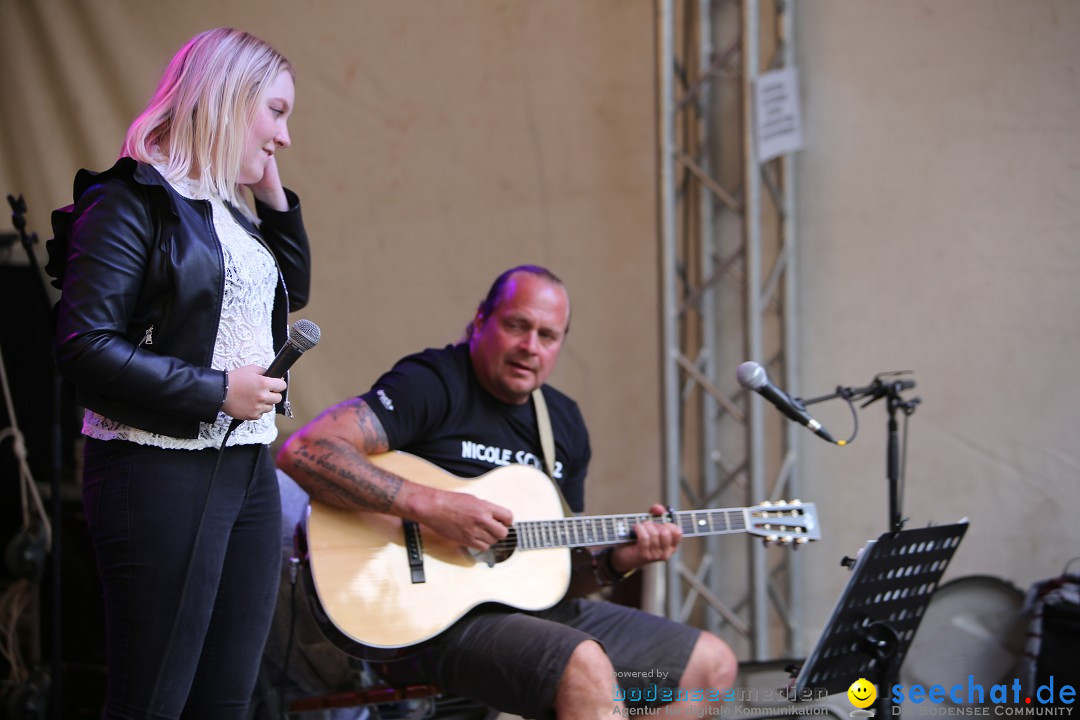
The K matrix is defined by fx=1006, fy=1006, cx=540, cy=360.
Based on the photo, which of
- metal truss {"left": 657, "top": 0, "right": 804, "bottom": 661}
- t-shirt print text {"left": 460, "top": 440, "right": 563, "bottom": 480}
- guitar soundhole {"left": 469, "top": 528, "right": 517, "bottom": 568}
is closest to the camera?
guitar soundhole {"left": 469, "top": 528, "right": 517, "bottom": 568}

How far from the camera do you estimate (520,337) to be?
3199mm

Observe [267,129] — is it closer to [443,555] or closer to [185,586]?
[185,586]

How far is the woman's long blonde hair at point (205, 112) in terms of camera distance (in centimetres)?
198

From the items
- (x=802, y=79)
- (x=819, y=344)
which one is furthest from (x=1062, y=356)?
(x=802, y=79)

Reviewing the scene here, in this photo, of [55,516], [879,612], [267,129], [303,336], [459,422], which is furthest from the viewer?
[55,516]

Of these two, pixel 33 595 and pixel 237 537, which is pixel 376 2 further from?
pixel 237 537

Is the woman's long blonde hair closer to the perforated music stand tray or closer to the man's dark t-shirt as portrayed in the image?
the man's dark t-shirt

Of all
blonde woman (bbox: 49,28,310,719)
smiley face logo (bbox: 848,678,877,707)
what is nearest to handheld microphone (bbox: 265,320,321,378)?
blonde woman (bbox: 49,28,310,719)

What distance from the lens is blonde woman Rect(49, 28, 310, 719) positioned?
1.82m

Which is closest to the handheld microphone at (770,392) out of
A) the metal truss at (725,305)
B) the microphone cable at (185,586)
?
the microphone cable at (185,586)

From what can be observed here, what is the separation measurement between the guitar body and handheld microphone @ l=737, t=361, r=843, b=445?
0.76 metres

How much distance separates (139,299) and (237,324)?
0.62ft

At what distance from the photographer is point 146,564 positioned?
184 cm

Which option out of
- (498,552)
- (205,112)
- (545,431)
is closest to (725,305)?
(545,431)
